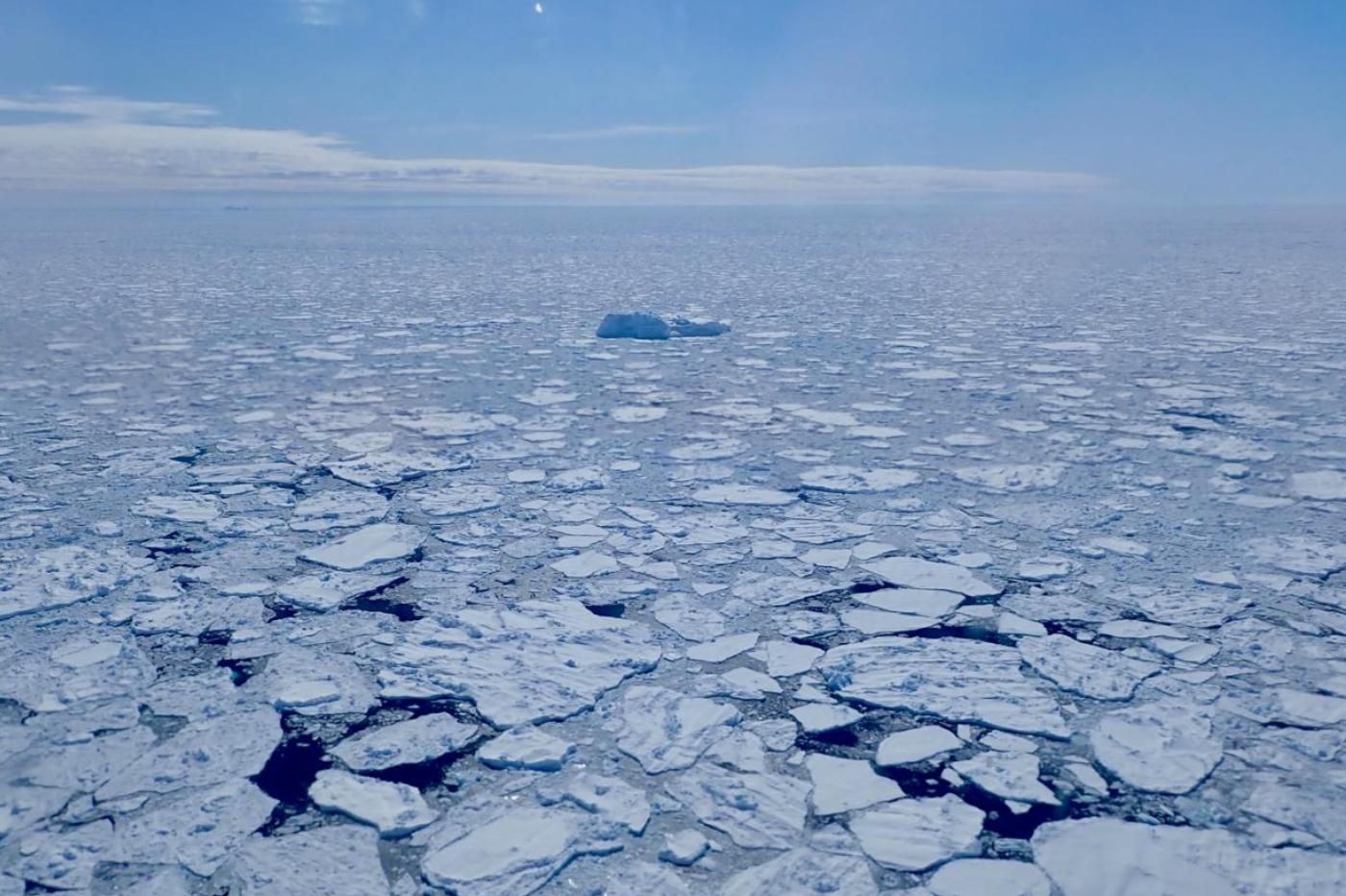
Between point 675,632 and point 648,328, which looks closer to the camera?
point 675,632

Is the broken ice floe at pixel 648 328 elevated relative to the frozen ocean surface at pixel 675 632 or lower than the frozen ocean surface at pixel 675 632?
elevated

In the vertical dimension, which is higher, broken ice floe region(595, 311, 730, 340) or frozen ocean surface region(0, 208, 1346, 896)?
broken ice floe region(595, 311, 730, 340)

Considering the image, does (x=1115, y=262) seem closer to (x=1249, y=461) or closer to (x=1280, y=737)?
(x=1249, y=461)

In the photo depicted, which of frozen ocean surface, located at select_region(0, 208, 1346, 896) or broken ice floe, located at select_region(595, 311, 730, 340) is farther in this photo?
broken ice floe, located at select_region(595, 311, 730, 340)

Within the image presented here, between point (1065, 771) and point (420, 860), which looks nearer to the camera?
point (420, 860)

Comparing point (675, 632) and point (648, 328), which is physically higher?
point (648, 328)

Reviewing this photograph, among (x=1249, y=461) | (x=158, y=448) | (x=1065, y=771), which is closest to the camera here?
(x=1065, y=771)

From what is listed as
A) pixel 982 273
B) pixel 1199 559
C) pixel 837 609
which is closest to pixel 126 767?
pixel 837 609

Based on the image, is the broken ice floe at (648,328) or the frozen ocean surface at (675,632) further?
the broken ice floe at (648,328)
